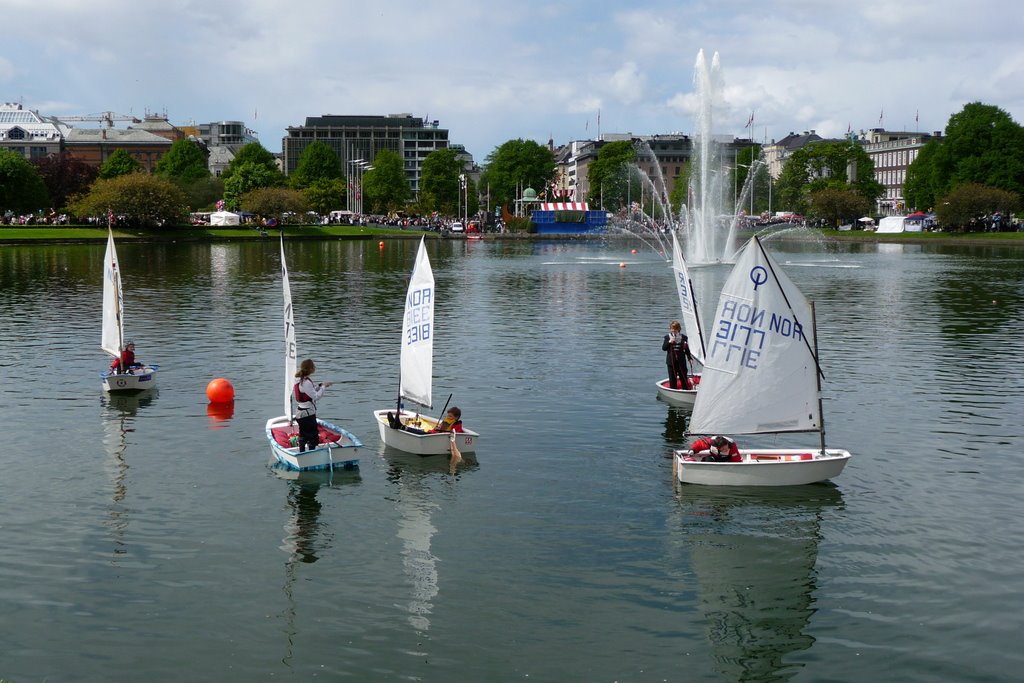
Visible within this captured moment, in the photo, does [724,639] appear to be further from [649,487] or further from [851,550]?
[649,487]

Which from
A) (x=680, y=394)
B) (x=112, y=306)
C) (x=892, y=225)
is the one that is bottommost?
(x=680, y=394)

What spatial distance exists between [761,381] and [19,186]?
6492 inches

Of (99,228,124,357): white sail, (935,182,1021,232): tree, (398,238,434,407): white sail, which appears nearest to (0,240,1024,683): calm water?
(99,228,124,357): white sail

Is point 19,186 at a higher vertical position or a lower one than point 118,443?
higher

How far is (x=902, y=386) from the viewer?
133 ft

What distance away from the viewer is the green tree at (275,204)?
186 meters

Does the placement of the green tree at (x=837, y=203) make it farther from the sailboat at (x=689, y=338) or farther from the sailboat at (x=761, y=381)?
the sailboat at (x=761, y=381)

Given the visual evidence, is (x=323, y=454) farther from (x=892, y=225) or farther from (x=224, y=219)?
(x=892, y=225)

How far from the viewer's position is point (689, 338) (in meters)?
38.5

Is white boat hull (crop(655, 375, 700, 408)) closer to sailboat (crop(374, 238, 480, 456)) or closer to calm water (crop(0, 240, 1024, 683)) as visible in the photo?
calm water (crop(0, 240, 1024, 683))

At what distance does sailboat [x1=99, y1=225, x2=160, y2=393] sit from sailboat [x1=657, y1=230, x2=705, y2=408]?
1862 cm

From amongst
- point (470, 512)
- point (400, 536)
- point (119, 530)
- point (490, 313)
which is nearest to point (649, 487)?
point (470, 512)

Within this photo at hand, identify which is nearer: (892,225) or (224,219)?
(224,219)

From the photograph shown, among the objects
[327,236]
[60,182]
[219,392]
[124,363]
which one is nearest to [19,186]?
[60,182]
